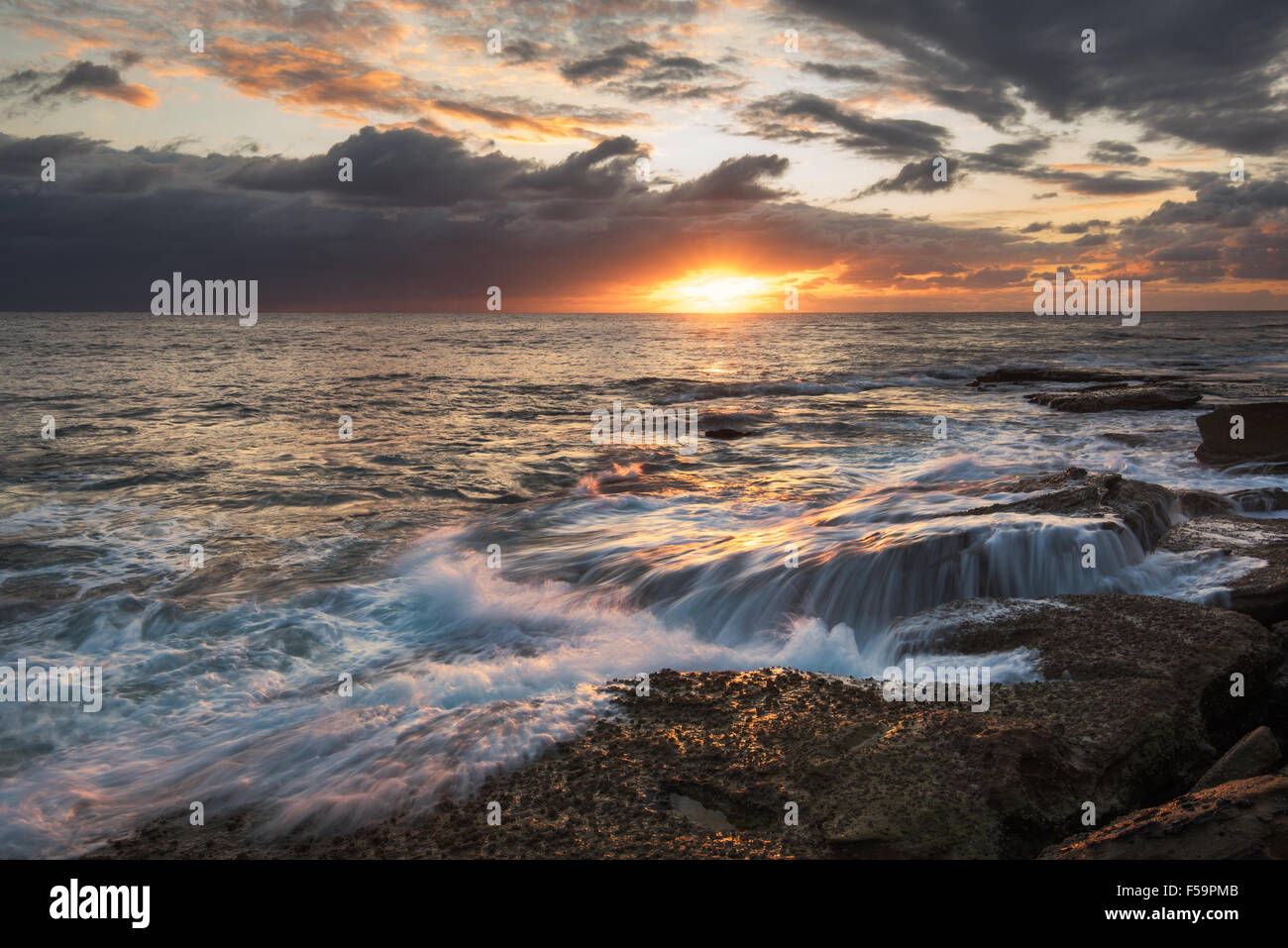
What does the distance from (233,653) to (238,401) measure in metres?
26.0

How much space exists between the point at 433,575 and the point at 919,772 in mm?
7347

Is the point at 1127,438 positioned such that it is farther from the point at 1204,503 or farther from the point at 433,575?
the point at 433,575

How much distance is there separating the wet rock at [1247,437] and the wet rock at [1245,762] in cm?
1210

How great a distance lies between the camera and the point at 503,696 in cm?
634

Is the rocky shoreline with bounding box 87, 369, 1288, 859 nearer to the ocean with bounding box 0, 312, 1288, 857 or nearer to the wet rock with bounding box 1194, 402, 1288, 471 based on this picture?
the ocean with bounding box 0, 312, 1288, 857

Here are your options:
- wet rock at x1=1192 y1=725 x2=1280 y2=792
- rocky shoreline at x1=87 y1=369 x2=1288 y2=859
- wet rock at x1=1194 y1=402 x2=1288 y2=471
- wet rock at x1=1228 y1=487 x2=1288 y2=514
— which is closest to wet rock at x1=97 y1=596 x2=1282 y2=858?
rocky shoreline at x1=87 y1=369 x2=1288 y2=859

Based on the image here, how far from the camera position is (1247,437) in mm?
14531

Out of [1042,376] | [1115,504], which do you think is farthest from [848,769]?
[1042,376]

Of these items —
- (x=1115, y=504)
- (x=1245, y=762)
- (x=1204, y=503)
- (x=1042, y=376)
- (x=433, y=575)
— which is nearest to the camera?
(x=1245, y=762)

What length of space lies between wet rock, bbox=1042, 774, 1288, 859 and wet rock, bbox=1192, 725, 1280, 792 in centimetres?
64

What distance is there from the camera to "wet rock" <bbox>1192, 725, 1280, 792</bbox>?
4.38 meters

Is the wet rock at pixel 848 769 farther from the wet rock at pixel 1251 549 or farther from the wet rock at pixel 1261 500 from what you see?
the wet rock at pixel 1261 500
